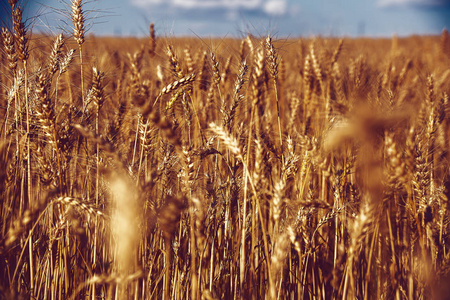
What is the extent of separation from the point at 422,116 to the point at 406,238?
3.66 ft

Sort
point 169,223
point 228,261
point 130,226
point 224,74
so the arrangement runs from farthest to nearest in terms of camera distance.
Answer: point 224,74, point 228,261, point 169,223, point 130,226

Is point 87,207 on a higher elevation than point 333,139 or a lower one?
lower

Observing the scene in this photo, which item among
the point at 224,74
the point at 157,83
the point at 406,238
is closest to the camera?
the point at 406,238

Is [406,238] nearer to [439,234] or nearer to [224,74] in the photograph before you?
[439,234]

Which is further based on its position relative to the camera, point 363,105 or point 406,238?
point 406,238

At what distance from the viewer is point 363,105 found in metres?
0.98

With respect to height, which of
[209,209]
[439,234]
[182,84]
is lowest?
[439,234]

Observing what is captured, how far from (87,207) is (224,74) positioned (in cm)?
159

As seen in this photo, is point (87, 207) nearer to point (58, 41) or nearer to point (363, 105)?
point (363, 105)

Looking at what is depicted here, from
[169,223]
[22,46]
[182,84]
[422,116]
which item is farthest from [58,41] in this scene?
[422,116]

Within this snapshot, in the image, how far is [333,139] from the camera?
3.59 ft

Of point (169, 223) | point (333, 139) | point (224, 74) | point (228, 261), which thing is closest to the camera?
point (169, 223)

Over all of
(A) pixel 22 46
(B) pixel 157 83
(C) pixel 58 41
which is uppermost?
(B) pixel 157 83

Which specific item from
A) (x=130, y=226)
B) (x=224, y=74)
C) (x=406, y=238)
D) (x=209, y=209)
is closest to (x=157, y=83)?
(x=224, y=74)
